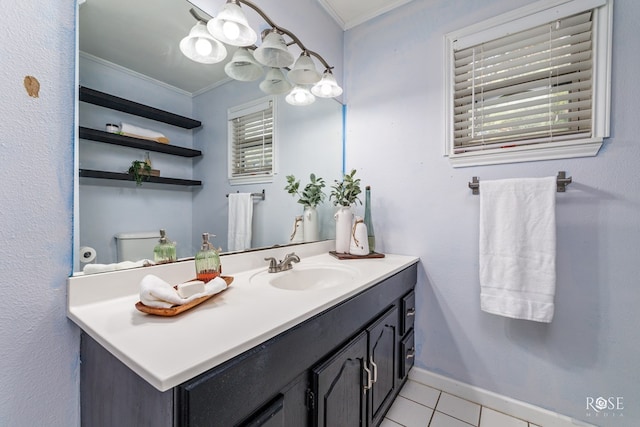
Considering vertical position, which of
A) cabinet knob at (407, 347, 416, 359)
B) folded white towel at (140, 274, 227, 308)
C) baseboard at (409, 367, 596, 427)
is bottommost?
baseboard at (409, 367, 596, 427)

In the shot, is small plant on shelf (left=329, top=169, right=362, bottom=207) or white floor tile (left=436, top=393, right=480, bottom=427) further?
small plant on shelf (left=329, top=169, right=362, bottom=207)

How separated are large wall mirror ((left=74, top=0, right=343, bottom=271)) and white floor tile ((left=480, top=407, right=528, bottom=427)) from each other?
1375mm

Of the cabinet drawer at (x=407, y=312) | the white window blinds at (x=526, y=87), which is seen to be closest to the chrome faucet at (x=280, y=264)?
A: the cabinet drawer at (x=407, y=312)

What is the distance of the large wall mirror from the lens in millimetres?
756

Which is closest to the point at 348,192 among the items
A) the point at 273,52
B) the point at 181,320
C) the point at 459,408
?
the point at 273,52

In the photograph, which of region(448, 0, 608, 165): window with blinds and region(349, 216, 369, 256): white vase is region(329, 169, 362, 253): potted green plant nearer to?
region(349, 216, 369, 256): white vase

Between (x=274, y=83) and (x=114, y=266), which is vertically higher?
(x=274, y=83)

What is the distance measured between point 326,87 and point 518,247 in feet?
4.22

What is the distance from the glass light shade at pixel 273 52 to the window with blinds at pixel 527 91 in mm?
921

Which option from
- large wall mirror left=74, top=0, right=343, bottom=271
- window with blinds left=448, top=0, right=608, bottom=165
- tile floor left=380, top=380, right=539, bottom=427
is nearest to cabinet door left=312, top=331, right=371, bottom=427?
tile floor left=380, top=380, right=539, bottom=427

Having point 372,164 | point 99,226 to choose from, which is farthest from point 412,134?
point 99,226

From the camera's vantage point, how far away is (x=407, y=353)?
1398 millimetres

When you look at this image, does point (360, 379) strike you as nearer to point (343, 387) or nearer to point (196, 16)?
point (343, 387)

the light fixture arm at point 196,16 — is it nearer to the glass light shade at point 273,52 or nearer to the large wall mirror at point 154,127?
the large wall mirror at point 154,127
